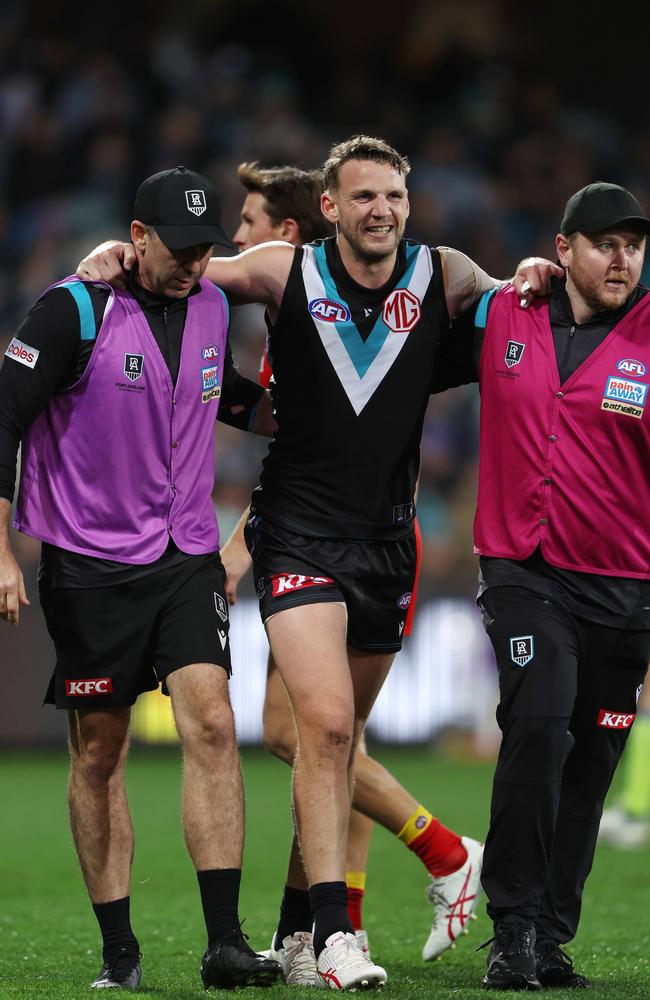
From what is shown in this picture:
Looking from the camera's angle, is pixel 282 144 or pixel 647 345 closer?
pixel 647 345

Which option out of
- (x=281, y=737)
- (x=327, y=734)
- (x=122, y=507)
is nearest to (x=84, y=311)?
(x=122, y=507)

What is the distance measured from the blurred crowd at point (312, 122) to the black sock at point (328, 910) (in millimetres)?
9833

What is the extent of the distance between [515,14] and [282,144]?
4.98 meters

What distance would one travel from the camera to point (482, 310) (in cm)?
558

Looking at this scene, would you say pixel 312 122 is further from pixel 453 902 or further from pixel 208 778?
pixel 208 778

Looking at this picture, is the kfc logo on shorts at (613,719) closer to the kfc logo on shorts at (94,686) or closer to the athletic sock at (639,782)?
the kfc logo on shorts at (94,686)

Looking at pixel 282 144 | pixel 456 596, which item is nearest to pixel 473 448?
pixel 456 596

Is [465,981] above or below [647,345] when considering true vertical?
below

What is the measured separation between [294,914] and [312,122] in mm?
14553

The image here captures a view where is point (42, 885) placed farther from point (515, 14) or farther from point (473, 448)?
point (515, 14)

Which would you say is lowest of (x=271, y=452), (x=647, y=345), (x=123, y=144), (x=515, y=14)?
(x=271, y=452)

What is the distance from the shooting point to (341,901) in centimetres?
504

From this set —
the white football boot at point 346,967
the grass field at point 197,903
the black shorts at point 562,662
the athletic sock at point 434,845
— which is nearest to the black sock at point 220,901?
the grass field at point 197,903

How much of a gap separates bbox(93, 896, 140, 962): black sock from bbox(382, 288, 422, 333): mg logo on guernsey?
7.09 feet
